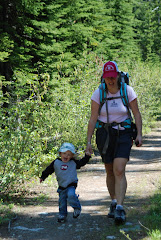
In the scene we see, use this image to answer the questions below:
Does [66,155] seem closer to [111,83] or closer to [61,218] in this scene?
[61,218]

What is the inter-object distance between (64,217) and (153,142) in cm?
1121

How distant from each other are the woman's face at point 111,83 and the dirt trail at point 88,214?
1711 millimetres

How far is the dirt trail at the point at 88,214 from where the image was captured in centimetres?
503

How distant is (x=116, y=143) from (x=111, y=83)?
2.47 feet

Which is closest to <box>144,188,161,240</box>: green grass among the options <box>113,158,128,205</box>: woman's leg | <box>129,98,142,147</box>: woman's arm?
<box>113,158,128,205</box>: woman's leg

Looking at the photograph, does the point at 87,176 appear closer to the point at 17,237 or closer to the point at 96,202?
the point at 96,202

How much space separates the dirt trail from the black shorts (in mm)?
873

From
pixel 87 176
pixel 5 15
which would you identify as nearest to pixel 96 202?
pixel 87 176

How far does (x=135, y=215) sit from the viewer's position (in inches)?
224

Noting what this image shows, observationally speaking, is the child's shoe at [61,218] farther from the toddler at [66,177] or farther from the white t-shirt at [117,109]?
the white t-shirt at [117,109]

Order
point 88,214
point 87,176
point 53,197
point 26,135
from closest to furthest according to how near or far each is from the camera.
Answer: point 88,214 → point 26,135 → point 53,197 → point 87,176

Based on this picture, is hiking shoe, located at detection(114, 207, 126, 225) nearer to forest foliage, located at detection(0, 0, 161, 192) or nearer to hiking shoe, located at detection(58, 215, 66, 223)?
hiking shoe, located at detection(58, 215, 66, 223)

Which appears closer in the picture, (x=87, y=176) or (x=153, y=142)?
(x=87, y=176)

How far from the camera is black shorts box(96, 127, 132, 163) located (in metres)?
5.20
